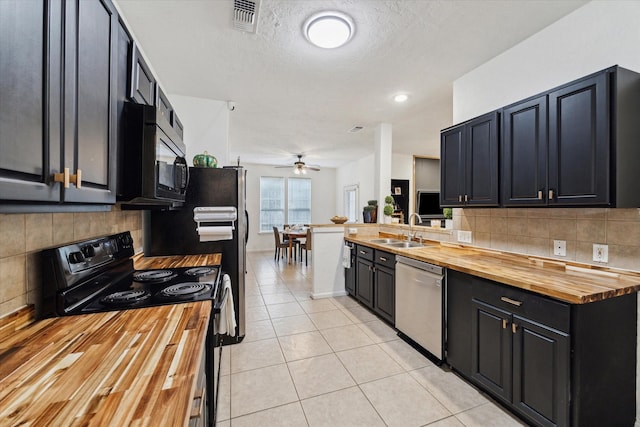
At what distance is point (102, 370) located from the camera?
2.56 feet

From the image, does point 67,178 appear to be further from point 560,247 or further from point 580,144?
point 560,247

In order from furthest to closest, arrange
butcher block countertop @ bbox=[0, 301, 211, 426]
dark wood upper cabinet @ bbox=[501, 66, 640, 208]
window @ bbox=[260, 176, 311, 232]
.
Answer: window @ bbox=[260, 176, 311, 232], dark wood upper cabinet @ bbox=[501, 66, 640, 208], butcher block countertop @ bbox=[0, 301, 211, 426]

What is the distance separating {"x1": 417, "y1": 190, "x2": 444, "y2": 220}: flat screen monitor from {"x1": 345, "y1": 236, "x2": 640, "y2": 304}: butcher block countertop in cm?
354

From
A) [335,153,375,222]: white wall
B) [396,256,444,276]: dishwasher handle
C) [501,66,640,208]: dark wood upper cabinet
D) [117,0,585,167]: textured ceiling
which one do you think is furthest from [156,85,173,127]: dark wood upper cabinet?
[335,153,375,222]: white wall

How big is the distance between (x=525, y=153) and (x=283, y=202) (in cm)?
685

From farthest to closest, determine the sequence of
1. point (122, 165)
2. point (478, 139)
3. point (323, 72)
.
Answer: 1. point (323, 72)
2. point (478, 139)
3. point (122, 165)

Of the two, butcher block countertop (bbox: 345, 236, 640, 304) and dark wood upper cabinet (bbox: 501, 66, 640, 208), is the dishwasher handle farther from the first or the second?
dark wood upper cabinet (bbox: 501, 66, 640, 208)

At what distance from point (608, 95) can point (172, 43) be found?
10.1 feet

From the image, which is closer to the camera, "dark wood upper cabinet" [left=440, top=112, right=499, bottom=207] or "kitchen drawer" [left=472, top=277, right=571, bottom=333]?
"kitchen drawer" [left=472, top=277, right=571, bottom=333]

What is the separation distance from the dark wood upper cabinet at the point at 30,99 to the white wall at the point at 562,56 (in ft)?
9.38

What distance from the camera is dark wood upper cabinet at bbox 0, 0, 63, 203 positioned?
2.02 ft

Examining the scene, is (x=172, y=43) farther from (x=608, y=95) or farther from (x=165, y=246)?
(x=608, y=95)

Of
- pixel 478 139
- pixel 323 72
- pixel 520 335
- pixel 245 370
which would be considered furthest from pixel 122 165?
pixel 478 139

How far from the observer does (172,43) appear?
230 centimetres
